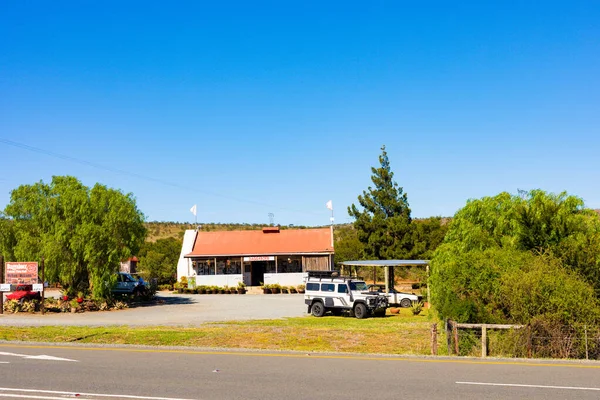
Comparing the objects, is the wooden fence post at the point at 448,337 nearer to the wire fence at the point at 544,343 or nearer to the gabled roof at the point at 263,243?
the wire fence at the point at 544,343

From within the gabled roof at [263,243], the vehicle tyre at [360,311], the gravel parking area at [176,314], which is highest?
the gabled roof at [263,243]

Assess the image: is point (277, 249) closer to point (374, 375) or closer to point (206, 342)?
point (206, 342)

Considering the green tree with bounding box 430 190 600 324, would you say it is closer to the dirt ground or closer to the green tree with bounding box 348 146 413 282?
the dirt ground

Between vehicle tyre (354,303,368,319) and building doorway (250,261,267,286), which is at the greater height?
building doorway (250,261,267,286)

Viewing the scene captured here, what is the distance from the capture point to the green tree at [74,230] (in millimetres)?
32562

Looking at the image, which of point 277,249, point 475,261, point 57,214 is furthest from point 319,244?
point 475,261

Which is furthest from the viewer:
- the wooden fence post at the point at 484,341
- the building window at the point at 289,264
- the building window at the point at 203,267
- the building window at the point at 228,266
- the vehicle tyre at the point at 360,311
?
the building window at the point at 203,267

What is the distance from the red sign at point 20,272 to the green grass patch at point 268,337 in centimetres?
1008

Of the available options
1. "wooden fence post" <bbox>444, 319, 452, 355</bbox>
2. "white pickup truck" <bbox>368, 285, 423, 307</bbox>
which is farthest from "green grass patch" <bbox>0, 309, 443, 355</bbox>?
"white pickup truck" <bbox>368, 285, 423, 307</bbox>

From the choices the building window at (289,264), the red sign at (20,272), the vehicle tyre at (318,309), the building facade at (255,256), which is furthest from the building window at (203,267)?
the vehicle tyre at (318,309)

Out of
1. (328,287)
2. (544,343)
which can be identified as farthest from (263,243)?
(544,343)

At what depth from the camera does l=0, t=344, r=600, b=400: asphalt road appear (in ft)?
31.8

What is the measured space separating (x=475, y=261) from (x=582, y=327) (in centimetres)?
322

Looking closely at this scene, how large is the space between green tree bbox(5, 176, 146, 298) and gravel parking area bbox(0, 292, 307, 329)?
11.0 feet
